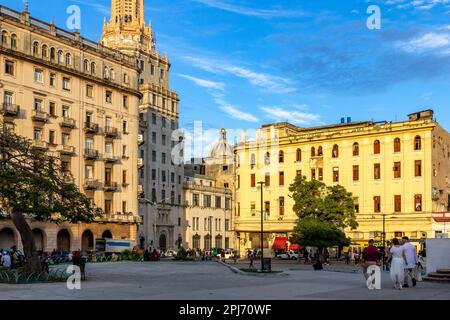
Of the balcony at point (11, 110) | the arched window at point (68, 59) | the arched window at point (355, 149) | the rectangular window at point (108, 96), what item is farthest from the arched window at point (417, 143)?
the balcony at point (11, 110)

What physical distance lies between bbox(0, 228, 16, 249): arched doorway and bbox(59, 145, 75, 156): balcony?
31.4 feet

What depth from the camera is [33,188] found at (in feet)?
94.0

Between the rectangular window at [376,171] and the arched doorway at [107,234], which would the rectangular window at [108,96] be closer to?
the arched doorway at [107,234]

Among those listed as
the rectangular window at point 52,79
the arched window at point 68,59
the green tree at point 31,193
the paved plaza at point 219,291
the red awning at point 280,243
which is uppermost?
the arched window at point 68,59

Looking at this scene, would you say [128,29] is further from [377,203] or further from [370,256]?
[370,256]

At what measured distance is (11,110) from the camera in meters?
60.6

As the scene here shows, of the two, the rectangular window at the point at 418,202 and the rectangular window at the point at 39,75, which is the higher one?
the rectangular window at the point at 39,75

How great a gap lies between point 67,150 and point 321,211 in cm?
2746

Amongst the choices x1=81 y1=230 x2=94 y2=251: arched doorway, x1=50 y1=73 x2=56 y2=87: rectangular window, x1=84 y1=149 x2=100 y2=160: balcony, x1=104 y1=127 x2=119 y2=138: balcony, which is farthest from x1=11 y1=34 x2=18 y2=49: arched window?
x1=81 y1=230 x2=94 y2=251: arched doorway

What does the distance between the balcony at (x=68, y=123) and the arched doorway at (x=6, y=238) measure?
Result: 12.2 metres

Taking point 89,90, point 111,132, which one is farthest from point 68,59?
point 111,132

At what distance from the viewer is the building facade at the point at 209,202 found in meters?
108

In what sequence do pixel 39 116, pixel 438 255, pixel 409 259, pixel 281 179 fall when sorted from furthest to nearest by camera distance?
pixel 281 179, pixel 39 116, pixel 438 255, pixel 409 259

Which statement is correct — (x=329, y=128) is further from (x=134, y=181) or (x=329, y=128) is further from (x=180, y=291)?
(x=180, y=291)
